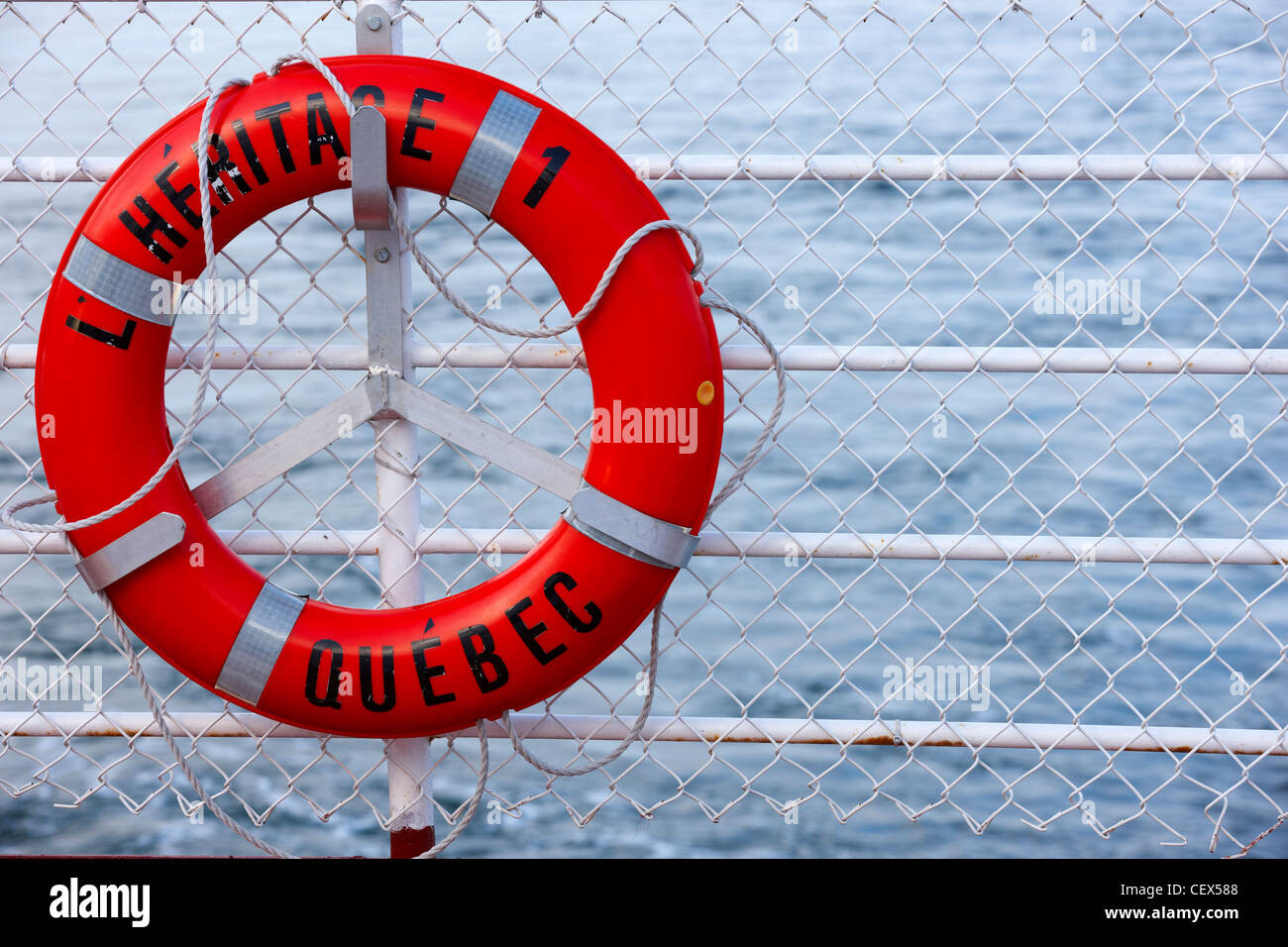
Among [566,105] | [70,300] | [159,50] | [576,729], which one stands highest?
[159,50]

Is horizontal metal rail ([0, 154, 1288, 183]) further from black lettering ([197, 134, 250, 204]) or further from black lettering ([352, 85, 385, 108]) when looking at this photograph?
black lettering ([352, 85, 385, 108])

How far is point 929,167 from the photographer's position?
140 centimetres

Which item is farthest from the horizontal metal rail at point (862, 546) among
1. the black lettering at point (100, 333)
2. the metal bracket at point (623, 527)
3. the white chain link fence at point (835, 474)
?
the black lettering at point (100, 333)

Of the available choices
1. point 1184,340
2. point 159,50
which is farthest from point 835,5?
point 159,50

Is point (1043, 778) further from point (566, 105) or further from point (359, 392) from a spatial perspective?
point (566, 105)

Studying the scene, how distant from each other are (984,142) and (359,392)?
4.75m

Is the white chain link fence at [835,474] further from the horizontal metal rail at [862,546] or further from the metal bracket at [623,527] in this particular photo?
the metal bracket at [623,527]

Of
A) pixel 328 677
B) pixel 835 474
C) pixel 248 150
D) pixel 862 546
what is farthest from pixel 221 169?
pixel 835 474

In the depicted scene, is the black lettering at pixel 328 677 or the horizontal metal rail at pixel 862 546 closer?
the black lettering at pixel 328 677

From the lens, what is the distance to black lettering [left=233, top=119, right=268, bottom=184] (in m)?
1.27

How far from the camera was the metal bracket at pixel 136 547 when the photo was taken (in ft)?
4.35

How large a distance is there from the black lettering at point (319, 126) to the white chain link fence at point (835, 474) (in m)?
0.14
